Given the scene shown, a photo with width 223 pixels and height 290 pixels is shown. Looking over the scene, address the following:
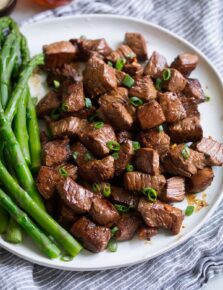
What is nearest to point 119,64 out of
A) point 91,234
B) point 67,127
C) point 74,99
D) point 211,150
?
point 74,99

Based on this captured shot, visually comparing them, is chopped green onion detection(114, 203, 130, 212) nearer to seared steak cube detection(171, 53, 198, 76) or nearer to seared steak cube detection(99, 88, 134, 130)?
seared steak cube detection(99, 88, 134, 130)

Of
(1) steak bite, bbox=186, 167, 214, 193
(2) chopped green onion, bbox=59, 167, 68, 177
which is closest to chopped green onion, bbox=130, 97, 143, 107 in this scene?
(1) steak bite, bbox=186, 167, 214, 193

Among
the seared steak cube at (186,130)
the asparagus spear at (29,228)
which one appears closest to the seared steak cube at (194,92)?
the seared steak cube at (186,130)

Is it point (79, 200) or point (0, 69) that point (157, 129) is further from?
point (0, 69)

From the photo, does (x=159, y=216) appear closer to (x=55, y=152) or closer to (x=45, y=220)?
(x=45, y=220)

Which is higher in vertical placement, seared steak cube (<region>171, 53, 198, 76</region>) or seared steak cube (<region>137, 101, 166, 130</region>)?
seared steak cube (<region>171, 53, 198, 76</region>)

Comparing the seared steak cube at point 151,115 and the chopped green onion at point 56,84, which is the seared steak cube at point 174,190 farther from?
the chopped green onion at point 56,84
